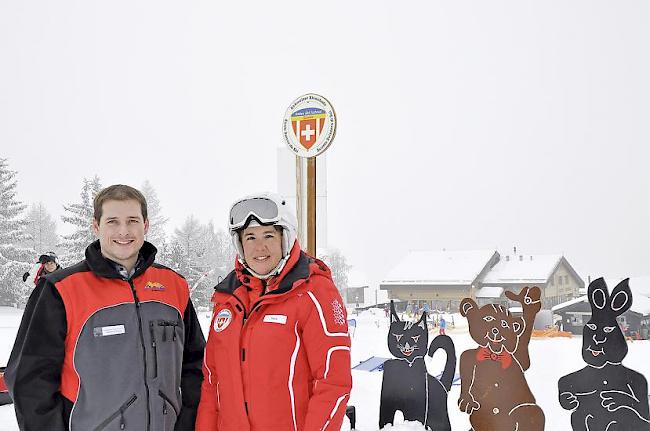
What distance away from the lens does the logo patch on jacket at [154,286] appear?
2383mm

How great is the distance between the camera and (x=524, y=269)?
13594 millimetres

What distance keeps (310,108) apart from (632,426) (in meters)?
3.97

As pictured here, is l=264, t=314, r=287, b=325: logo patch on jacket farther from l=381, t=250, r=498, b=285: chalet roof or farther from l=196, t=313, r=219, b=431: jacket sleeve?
l=381, t=250, r=498, b=285: chalet roof

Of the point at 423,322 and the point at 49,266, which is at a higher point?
the point at 49,266

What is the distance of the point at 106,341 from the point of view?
2.22 m

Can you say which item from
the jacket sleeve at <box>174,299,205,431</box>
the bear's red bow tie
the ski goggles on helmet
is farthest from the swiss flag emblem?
the ski goggles on helmet

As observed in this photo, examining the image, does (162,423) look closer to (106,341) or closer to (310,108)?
(106,341)

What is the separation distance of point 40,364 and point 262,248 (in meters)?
0.93

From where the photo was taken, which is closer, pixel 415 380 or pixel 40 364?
pixel 40 364

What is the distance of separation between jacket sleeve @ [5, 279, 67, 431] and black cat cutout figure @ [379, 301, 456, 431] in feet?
8.27

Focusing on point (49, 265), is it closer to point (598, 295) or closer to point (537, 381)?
point (537, 381)

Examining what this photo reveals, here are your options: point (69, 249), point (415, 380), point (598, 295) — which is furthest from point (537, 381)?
point (69, 249)

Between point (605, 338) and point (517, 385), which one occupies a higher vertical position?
point (605, 338)

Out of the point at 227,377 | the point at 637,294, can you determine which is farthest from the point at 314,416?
the point at 637,294
